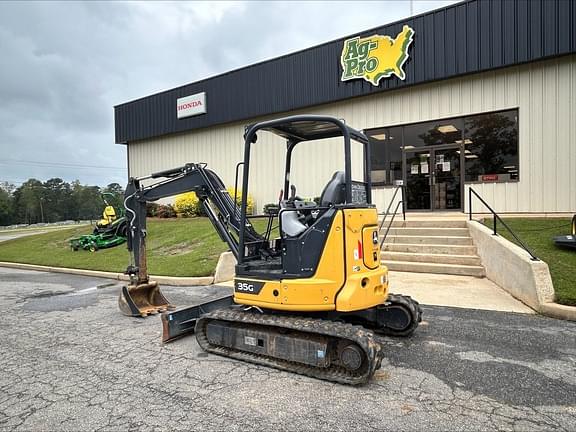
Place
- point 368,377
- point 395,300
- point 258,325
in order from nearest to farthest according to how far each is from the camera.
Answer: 1. point 368,377
2. point 258,325
3. point 395,300

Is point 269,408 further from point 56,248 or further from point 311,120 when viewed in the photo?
point 56,248

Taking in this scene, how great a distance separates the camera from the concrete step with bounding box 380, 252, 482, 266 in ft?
30.5

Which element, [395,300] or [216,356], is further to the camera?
[395,300]

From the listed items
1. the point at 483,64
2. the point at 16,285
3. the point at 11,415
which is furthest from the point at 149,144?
the point at 11,415

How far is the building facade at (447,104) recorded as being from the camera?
12.2 m

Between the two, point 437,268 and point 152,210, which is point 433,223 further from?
point 152,210

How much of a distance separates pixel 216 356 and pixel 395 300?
2.38m

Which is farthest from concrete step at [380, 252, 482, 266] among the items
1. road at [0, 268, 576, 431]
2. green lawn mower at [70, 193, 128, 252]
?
green lawn mower at [70, 193, 128, 252]

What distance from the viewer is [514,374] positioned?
13.2 feet

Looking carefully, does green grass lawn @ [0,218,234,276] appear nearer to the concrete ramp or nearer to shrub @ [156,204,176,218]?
shrub @ [156,204,176,218]

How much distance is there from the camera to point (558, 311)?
231 inches

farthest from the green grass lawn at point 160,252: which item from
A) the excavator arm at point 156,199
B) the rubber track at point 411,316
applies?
the rubber track at point 411,316

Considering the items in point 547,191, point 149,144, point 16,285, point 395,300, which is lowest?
point 16,285

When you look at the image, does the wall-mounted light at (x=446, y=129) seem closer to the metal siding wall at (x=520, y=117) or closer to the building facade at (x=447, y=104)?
the building facade at (x=447, y=104)
